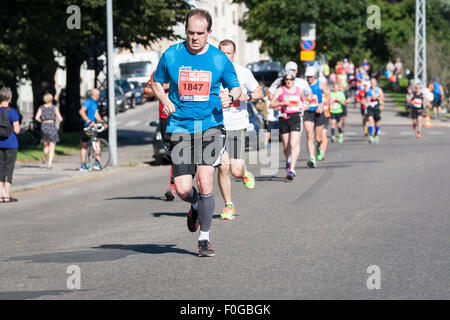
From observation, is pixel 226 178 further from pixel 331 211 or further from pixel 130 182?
pixel 130 182

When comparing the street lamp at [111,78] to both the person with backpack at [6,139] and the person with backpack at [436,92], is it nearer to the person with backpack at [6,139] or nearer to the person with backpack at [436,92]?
the person with backpack at [6,139]

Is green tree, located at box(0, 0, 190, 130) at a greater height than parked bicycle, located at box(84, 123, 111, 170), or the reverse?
green tree, located at box(0, 0, 190, 130)

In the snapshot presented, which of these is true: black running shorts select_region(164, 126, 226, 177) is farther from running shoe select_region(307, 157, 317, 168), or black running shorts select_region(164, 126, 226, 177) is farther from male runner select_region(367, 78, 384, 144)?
male runner select_region(367, 78, 384, 144)

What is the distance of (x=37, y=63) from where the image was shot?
2420 cm

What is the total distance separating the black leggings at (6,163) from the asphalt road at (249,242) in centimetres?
48

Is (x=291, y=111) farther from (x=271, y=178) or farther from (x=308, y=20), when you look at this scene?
(x=308, y=20)

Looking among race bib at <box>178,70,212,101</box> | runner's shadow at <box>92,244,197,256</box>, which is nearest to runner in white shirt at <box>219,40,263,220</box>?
runner's shadow at <box>92,244,197,256</box>

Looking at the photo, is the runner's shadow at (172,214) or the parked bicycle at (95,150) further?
the parked bicycle at (95,150)

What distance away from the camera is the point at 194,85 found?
778 cm

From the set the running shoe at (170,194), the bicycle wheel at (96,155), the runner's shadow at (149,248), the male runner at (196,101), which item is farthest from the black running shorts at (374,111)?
the male runner at (196,101)

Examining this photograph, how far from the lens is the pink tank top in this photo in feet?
50.4

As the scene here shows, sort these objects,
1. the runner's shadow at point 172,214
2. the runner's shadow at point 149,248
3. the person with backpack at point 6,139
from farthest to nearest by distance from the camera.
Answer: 1. the person with backpack at point 6,139
2. the runner's shadow at point 172,214
3. the runner's shadow at point 149,248

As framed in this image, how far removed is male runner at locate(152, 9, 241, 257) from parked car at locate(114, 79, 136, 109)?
144ft

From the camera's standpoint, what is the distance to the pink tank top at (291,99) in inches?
605
